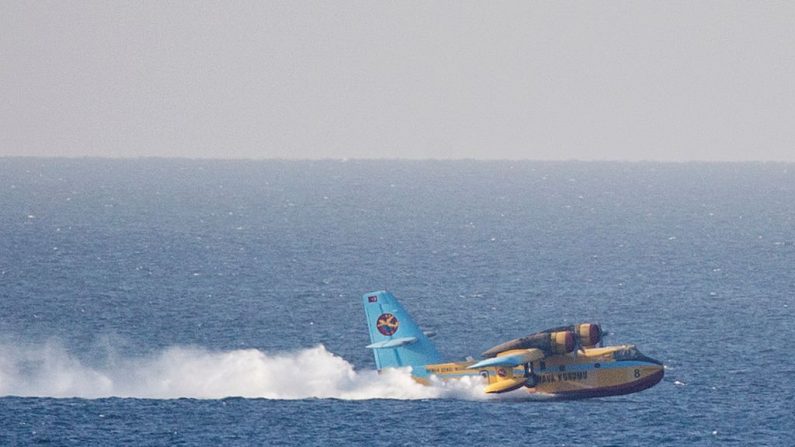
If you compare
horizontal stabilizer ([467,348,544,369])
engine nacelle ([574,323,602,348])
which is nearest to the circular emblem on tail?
horizontal stabilizer ([467,348,544,369])

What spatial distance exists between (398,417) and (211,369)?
14882 millimetres

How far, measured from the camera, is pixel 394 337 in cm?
7938

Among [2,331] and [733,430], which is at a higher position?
[2,331]

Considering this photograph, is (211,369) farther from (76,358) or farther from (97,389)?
(76,358)

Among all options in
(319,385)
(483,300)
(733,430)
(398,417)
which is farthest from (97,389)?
(483,300)

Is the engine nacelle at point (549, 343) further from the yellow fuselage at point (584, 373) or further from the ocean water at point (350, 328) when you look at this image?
the ocean water at point (350, 328)

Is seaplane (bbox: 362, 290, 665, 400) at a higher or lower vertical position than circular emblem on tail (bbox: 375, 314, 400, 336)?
lower

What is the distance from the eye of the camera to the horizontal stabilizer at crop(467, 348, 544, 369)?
75.6m

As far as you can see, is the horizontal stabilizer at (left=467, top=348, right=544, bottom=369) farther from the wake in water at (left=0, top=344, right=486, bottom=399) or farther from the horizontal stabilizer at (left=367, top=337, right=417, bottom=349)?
the horizontal stabilizer at (left=367, top=337, right=417, bottom=349)

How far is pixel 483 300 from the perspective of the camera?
120 m

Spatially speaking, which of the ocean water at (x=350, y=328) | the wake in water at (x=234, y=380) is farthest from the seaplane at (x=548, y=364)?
the ocean water at (x=350, y=328)

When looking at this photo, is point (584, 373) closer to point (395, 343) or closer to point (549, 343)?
point (549, 343)

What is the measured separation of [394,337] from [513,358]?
24.3ft

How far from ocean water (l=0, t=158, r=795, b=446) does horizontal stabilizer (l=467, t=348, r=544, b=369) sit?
2.96m
